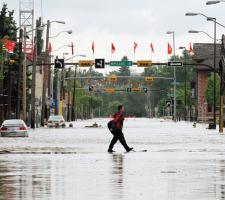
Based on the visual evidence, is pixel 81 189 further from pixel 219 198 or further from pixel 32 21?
pixel 32 21

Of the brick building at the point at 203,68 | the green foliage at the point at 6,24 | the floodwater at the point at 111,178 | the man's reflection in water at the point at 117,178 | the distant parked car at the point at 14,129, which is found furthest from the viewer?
the brick building at the point at 203,68

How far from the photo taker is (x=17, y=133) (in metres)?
63.7

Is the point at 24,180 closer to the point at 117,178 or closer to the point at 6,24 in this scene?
the point at 117,178

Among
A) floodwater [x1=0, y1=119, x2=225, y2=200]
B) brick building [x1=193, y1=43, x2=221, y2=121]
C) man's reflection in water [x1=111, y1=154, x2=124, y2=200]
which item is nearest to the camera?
floodwater [x1=0, y1=119, x2=225, y2=200]

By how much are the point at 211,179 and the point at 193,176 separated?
108cm

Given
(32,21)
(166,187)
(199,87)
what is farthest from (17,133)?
(199,87)

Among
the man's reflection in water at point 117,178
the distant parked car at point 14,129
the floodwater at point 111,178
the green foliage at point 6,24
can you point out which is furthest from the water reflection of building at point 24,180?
the green foliage at point 6,24

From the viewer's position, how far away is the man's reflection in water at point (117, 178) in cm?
1834

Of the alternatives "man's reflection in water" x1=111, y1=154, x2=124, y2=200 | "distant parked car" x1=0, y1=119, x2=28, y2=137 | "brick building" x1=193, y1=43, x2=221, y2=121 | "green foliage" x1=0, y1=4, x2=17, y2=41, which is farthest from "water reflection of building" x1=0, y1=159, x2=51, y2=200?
"brick building" x1=193, y1=43, x2=221, y2=121

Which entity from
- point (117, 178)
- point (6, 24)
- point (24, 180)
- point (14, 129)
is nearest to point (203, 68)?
point (6, 24)

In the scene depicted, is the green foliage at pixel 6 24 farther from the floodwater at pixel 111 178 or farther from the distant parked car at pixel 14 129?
the floodwater at pixel 111 178

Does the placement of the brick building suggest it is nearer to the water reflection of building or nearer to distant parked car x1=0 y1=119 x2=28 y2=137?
distant parked car x1=0 y1=119 x2=28 y2=137

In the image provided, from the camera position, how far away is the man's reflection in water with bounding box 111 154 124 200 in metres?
18.3

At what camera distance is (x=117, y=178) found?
22.8 m
